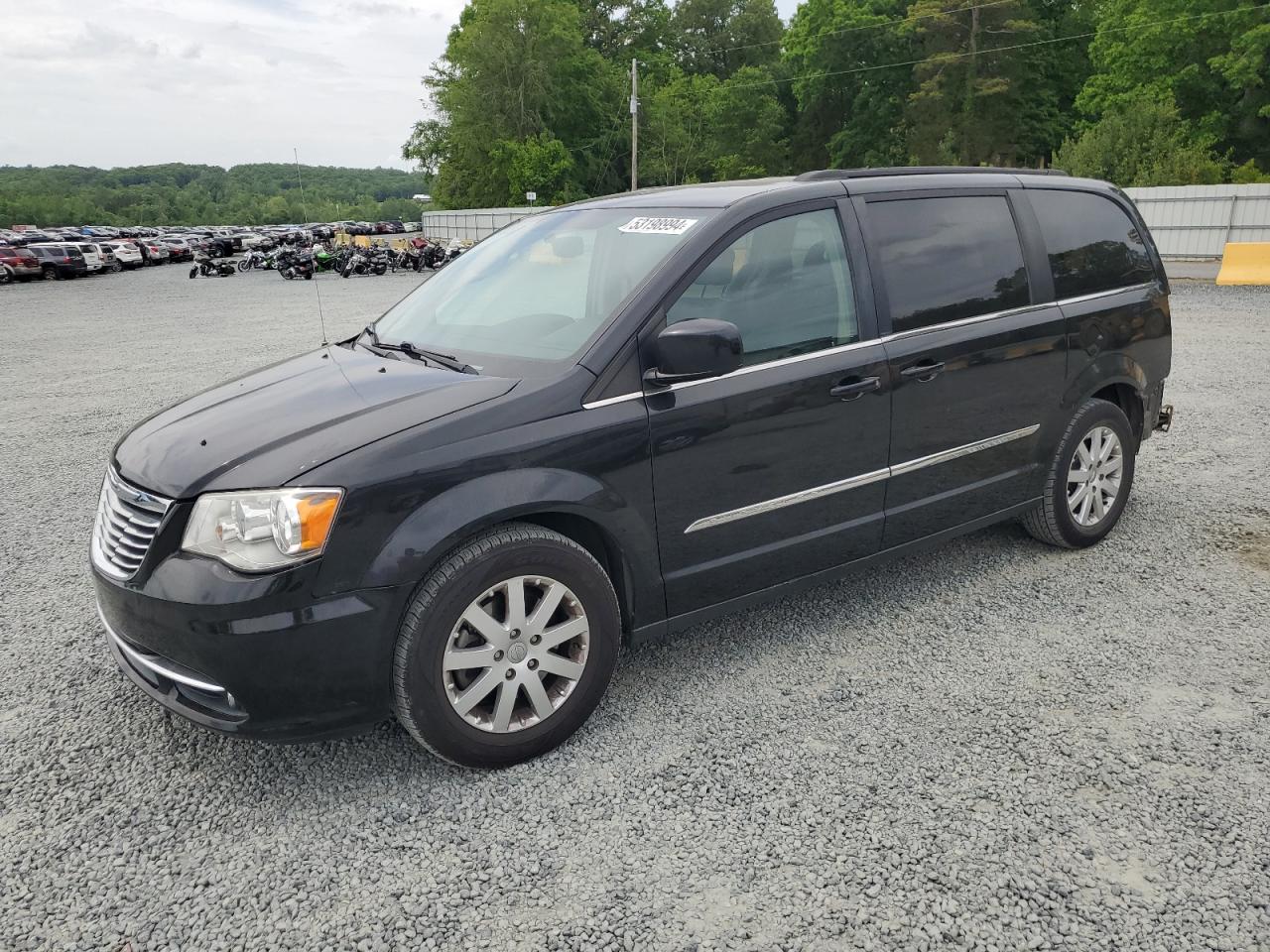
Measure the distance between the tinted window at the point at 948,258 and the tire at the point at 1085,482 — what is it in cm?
76

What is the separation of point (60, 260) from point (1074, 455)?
38.4 meters

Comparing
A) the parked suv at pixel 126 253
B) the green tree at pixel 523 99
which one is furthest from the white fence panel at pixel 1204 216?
the green tree at pixel 523 99

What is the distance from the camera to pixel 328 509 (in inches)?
103

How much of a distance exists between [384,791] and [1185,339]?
1173 centimetres

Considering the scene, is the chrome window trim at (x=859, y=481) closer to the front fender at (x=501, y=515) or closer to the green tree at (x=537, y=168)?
the front fender at (x=501, y=515)

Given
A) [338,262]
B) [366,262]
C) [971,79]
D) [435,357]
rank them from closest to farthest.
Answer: [435,357], [366,262], [338,262], [971,79]

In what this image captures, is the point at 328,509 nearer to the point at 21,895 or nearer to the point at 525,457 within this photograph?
the point at 525,457

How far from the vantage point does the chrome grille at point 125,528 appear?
2.80 metres

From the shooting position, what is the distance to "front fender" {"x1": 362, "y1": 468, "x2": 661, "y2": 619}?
8.81 feet

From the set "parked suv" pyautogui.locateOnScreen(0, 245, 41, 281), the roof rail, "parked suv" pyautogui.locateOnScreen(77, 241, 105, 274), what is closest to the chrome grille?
the roof rail

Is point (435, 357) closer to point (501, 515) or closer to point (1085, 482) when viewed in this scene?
point (501, 515)

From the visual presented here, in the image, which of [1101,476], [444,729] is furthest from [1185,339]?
[444,729]

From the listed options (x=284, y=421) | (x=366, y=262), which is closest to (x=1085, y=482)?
(x=284, y=421)

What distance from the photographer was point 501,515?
2.82 metres
